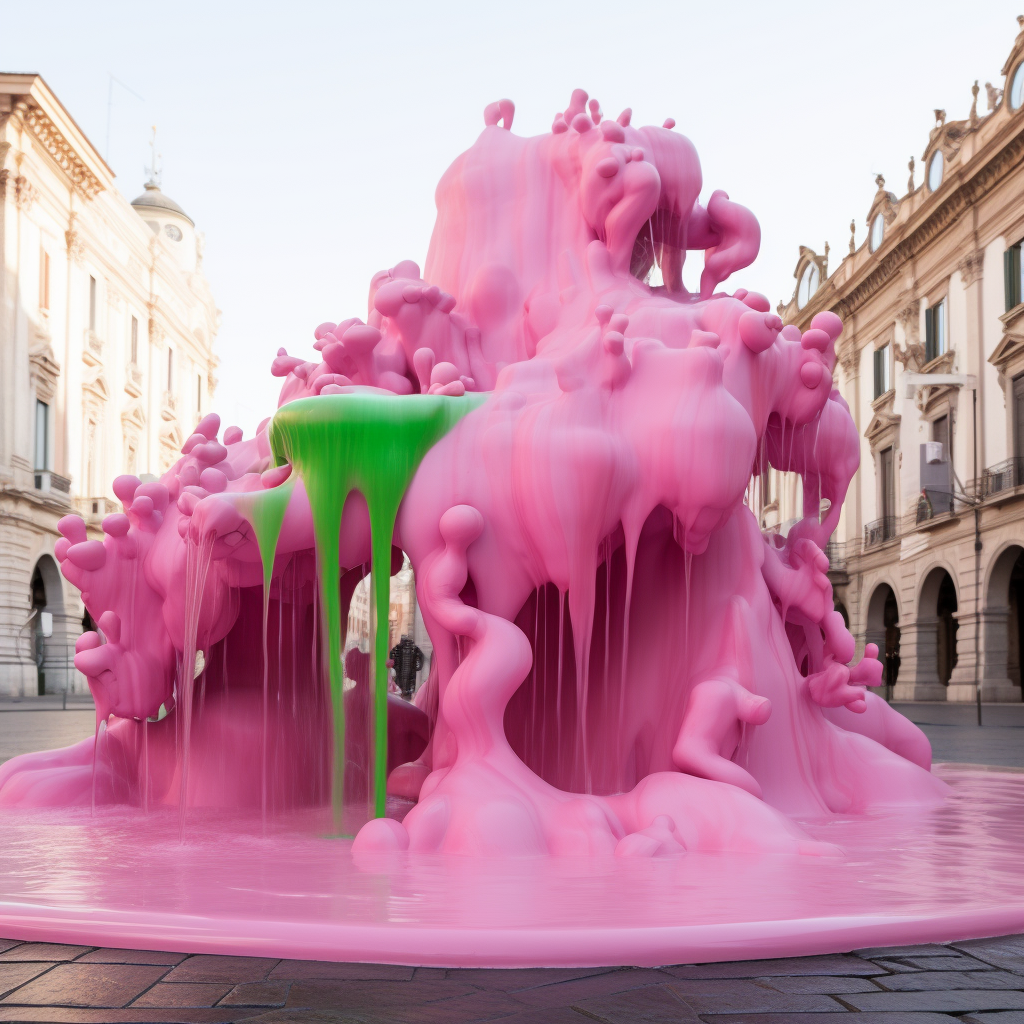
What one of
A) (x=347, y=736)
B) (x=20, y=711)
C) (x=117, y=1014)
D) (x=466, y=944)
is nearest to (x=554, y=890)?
(x=466, y=944)

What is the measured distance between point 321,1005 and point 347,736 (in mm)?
4648

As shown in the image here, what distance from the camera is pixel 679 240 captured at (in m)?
7.54

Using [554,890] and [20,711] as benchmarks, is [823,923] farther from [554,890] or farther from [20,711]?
[20,711]

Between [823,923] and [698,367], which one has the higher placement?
[698,367]

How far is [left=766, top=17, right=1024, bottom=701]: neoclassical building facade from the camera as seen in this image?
28.1m

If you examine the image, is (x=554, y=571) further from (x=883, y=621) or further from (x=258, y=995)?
(x=883, y=621)

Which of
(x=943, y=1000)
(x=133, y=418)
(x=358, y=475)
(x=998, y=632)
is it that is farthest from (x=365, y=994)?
(x=133, y=418)

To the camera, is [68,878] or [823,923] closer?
[823,923]

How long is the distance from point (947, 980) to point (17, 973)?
7.28ft

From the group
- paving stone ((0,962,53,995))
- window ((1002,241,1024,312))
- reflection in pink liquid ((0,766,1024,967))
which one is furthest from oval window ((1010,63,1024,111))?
paving stone ((0,962,53,995))

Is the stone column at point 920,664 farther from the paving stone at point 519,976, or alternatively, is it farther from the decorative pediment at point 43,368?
the paving stone at point 519,976

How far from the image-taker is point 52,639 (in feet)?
109

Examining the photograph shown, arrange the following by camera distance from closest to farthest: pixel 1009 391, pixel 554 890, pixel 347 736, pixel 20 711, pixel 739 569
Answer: pixel 554 890 → pixel 739 569 → pixel 347 736 → pixel 20 711 → pixel 1009 391

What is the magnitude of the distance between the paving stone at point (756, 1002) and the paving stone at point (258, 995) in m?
0.90
